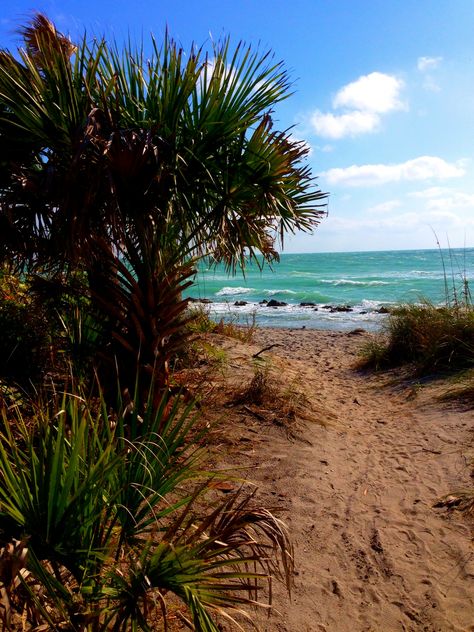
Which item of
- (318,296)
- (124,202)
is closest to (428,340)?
(124,202)

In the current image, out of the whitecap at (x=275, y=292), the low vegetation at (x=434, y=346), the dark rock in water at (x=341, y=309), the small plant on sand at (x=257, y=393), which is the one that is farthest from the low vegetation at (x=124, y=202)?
the whitecap at (x=275, y=292)

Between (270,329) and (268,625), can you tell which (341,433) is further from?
(270,329)

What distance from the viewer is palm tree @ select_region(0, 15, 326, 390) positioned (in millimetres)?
3789

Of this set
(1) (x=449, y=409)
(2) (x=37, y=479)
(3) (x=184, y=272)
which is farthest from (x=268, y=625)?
(1) (x=449, y=409)

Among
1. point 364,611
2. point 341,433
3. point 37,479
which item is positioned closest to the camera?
point 37,479

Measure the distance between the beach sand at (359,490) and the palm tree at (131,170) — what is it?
150cm

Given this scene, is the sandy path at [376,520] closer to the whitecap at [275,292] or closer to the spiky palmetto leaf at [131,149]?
the spiky palmetto leaf at [131,149]

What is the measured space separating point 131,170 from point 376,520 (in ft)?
11.2

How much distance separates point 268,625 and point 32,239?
11.4 feet

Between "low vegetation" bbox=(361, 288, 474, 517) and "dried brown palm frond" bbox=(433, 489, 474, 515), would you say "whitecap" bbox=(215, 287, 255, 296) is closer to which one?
"low vegetation" bbox=(361, 288, 474, 517)

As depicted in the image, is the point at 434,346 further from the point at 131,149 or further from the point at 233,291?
the point at 233,291

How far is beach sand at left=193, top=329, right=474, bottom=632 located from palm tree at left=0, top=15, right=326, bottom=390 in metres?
1.50

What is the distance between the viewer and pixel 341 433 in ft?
20.2

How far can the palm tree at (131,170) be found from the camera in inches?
149
